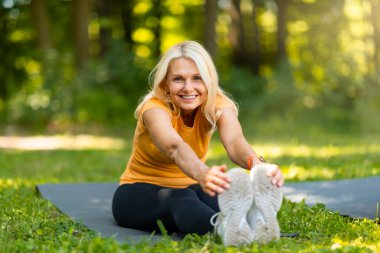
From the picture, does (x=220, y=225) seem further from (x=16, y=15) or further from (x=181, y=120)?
(x=16, y=15)

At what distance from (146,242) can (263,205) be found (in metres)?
0.56

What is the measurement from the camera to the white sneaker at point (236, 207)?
2977 millimetres

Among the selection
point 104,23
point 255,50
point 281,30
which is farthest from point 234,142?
point 104,23

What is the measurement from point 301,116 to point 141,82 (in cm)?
355

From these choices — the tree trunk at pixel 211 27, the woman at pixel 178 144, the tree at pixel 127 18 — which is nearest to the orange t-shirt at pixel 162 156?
the woman at pixel 178 144

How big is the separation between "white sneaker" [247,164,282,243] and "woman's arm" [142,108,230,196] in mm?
168

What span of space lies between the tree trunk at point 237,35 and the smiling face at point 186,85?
45.8 ft

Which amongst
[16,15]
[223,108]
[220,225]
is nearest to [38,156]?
[223,108]

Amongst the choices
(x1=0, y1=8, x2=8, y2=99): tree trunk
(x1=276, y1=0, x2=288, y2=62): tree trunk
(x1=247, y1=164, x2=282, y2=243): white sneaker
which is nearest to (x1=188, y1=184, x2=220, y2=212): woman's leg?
(x1=247, y1=164, x2=282, y2=243): white sneaker

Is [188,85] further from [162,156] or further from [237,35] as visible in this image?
[237,35]

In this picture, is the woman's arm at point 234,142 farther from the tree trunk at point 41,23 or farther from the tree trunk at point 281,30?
the tree trunk at point 281,30

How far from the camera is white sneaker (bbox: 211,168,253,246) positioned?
2977 mm

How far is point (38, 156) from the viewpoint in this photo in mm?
9156

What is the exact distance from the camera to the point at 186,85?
3.66 m
